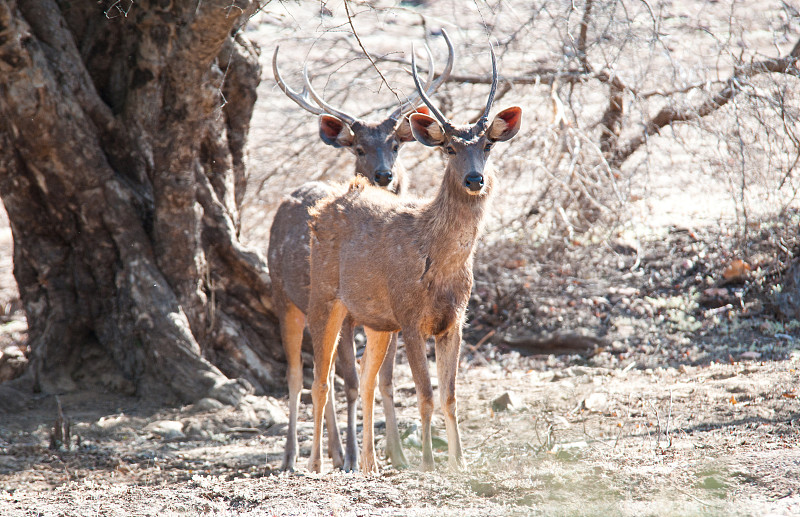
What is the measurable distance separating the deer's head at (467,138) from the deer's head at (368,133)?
1.73 metres

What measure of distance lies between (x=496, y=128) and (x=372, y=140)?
7.55ft

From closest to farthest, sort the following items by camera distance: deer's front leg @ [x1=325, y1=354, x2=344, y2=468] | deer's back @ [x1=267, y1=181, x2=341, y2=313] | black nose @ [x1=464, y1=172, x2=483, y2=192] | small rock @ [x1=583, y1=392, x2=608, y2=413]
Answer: black nose @ [x1=464, y1=172, x2=483, y2=192]
deer's front leg @ [x1=325, y1=354, x2=344, y2=468]
small rock @ [x1=583, y1=392, x2=608, y2=413]
deer's back @ [x1=267, y1=181, x2=341, y2=313]

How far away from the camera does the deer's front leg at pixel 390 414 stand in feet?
23.4

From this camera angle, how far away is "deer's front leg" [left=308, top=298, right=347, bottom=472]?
6930 mm

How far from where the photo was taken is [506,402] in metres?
7.99

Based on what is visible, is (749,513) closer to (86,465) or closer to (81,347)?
(86,465)

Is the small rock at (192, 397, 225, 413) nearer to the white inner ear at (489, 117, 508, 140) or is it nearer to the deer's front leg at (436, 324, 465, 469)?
the deer's front leg at (436, 324, 465, 469)

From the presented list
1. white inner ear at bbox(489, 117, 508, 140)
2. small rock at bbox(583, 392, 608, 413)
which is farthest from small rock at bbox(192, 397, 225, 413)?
white inner ear at bbox(489, 117, 508, 140)

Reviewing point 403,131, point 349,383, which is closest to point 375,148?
point 403,131

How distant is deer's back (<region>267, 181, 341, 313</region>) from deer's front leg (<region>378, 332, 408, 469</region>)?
890mm

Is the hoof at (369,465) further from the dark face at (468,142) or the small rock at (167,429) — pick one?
the dark face at (468,142)

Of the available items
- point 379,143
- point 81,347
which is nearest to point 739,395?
point 379,143

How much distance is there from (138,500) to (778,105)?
317 inches

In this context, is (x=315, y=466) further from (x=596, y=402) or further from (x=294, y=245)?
(x=596, y=402)
